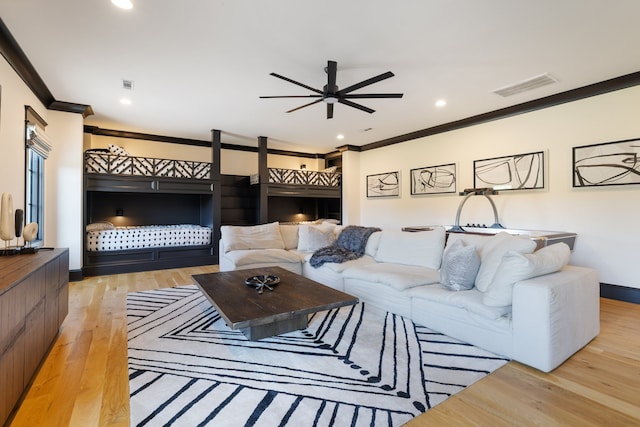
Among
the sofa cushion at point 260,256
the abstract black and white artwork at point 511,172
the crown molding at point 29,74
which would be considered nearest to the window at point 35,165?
the crown molding at point 29,74

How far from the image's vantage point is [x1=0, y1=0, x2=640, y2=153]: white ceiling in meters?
2.45

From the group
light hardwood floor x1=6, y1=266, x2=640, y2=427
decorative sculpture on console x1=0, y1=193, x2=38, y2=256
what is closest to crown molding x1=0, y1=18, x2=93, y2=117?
decorative sculpture on console x1=0, y1=193, x2=38, y2=256

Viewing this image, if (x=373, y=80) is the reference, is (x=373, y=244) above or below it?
below

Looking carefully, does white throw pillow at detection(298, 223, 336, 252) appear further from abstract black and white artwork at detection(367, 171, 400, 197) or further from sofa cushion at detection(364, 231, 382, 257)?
abstract black and white artwork at detection(367, 171, 400, 197)

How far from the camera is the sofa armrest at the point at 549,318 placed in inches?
79.5

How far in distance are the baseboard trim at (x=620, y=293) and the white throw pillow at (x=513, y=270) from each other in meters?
2.33

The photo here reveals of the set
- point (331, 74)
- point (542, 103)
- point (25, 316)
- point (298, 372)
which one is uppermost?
point (542, 103)

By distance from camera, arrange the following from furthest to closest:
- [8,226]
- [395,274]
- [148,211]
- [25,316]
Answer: [148,211] → [395,274] → [8,226] → [25,316]

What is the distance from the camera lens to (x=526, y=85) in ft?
12.8

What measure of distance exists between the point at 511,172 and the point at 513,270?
10.5 ft

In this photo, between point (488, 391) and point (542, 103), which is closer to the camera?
point (488, 391)

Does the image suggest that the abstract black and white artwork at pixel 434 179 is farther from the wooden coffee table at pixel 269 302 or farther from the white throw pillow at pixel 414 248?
the wooden coffee table at pixel 269 302

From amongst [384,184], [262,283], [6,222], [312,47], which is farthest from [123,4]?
[384,184]

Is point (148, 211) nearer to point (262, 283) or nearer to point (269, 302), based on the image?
point (262, 283)
